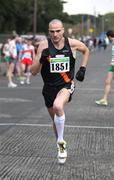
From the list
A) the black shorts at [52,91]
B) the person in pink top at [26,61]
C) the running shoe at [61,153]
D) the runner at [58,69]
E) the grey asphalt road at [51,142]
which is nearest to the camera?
the grey asphalt road at [51,142]

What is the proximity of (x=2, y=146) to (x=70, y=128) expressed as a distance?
214 cm

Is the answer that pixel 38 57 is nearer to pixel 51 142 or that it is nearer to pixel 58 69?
pixel 58 69

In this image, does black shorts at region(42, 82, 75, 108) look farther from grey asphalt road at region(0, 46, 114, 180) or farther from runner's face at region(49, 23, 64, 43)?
grey asphalt road at region(0, 46, 114, 180)

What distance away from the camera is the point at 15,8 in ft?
242

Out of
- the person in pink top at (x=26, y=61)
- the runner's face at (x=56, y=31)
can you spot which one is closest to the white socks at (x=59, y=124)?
the runner's face at (x=56, y=31)

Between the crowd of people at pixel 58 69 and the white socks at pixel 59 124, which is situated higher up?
the crowd of people at pixel 58 69

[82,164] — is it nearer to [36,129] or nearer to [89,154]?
[89,154]

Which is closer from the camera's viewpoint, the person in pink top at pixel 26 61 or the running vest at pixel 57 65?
the running vest at pixel 57 65

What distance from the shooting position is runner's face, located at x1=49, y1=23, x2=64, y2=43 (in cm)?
788

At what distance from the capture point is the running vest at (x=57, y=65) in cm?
801

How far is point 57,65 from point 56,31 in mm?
459

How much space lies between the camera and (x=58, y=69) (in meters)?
8.05

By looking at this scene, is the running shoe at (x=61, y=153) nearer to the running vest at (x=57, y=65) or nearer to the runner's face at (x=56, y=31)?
the running vest at (x=57, y=65)

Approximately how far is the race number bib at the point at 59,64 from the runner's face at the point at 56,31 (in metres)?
0.26
